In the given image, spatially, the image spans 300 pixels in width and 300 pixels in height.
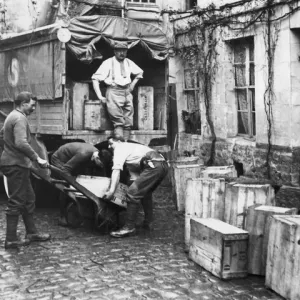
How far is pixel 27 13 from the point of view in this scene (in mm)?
18828

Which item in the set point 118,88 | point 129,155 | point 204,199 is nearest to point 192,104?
point 118,88

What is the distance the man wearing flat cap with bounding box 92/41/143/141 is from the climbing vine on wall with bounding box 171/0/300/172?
318 centimetres

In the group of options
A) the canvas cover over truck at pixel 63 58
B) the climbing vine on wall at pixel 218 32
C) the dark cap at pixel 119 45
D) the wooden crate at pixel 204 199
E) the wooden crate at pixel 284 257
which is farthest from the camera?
the climbing vine on wall at pixel 218 32

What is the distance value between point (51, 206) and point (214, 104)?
5.22 m

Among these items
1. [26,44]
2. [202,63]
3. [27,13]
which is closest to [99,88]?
[26,44]

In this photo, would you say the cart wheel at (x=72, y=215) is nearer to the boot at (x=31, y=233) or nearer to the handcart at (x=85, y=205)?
the handcart at (x=85, y=205)

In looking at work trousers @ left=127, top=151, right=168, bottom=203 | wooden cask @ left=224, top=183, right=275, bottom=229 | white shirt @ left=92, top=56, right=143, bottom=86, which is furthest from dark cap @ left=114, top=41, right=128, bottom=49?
wooden cask @ left=224, top=183, right=275, bottom=229

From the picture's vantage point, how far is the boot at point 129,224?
803 centimetres

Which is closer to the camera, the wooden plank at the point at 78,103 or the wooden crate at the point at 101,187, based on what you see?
the wooden crate at the point at 101,187

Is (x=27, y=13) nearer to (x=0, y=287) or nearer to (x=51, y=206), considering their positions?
(x=51, y=206)

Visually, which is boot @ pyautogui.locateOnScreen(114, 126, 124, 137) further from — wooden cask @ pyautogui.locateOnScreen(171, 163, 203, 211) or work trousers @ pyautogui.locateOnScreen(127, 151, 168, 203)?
work trousers @ pyautogui.locateOnScreen(127, 151, 168, 203)

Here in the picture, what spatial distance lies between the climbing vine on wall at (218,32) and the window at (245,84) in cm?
42

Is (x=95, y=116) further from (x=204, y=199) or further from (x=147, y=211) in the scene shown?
(x=204, y=199)

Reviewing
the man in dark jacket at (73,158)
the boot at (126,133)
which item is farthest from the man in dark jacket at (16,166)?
the boot at (126,133)
